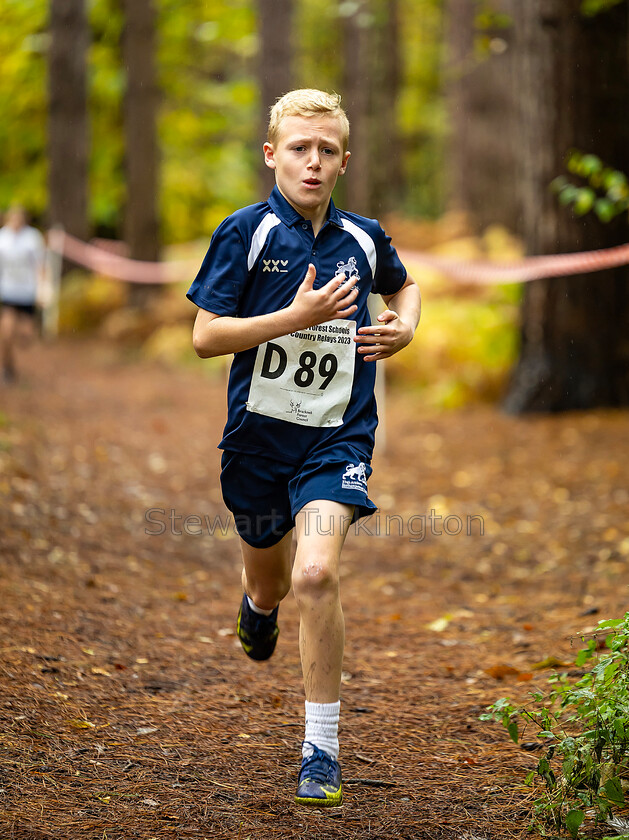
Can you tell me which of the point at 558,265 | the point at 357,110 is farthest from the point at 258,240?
the point at 357,110

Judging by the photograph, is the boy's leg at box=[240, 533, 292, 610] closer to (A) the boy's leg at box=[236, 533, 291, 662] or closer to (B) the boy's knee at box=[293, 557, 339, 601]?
(A) the boy's leg at box=[236, 533, 291, 662]

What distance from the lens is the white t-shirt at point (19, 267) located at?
12.7 meters

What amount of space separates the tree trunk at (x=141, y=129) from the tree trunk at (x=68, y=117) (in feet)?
3.64

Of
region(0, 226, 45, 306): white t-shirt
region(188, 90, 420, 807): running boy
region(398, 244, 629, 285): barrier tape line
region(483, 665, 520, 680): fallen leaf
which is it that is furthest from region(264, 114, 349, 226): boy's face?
region(0, 226, 45, 306): white t-shirt

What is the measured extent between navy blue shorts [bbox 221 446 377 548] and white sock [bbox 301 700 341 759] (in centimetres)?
64

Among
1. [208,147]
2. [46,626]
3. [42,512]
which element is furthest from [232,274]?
[208,147]

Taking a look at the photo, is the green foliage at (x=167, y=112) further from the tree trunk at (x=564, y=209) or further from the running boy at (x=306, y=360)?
the running boy at (x=306, y=360)

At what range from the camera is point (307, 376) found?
3428 millimetres

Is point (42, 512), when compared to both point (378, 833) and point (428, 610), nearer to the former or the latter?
point (428, 610)

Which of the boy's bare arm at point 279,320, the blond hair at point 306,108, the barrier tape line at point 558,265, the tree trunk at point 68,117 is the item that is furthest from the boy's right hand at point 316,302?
the tree trunk at point 68,117

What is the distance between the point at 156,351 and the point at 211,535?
10039 mm

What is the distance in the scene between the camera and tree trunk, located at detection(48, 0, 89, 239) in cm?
1952

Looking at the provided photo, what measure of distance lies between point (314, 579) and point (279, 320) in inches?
33.2

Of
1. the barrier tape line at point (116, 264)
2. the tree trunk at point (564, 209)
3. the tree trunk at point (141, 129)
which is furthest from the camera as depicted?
the barrier tape line at point (116, 264)
